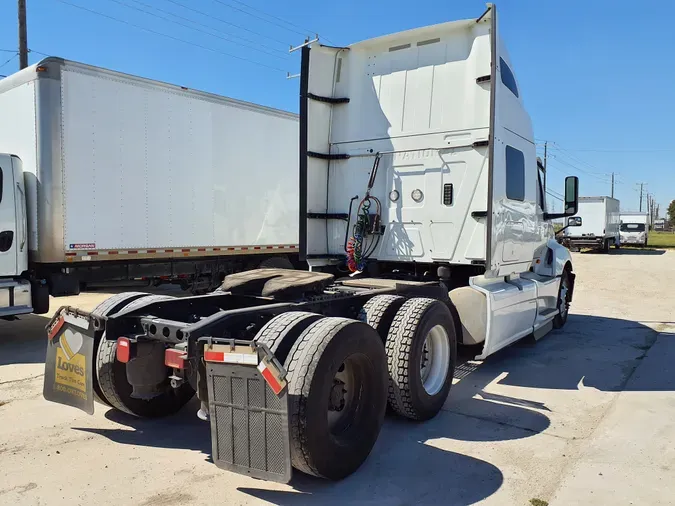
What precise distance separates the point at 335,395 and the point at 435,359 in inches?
66.6

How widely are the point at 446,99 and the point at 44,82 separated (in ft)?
18.5

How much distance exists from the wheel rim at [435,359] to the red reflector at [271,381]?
2165 mm

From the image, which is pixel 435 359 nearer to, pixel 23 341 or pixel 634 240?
pixel 23 341

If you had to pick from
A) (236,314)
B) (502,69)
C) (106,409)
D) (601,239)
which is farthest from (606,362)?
(601,239)

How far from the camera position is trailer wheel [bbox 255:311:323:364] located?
353 centimetres

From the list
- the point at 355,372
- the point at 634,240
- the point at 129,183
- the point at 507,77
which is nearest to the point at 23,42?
the point at 129,183

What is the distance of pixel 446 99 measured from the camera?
632cm

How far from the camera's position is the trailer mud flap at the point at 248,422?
10.4 ft

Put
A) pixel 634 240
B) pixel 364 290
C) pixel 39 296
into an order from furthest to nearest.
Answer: pixel 634 240
pixel 39 296
pixel 364 290

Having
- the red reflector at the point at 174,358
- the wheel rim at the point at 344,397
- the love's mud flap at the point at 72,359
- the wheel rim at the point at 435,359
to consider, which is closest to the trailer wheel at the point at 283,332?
the wheel rim at the point at 344,397

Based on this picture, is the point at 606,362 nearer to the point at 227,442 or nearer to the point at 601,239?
the point at 227,442

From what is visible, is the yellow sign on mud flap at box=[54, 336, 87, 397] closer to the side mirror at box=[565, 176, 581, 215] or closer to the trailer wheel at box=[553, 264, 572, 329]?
the side mirror at box=[565, 176, 581, 215]

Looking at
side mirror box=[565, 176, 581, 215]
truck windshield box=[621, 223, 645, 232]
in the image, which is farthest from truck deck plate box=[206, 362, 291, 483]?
truck windshield box=[621, 223, 645, 232]

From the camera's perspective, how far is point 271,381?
3188 mm
